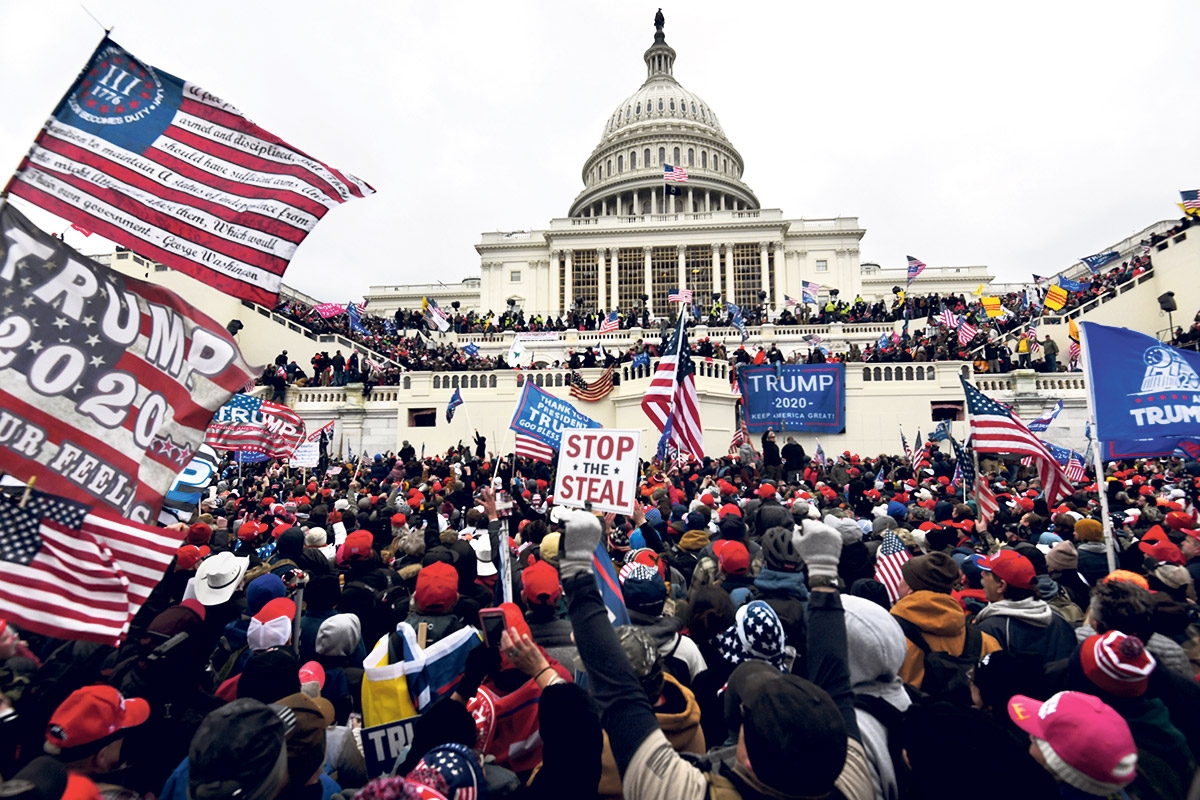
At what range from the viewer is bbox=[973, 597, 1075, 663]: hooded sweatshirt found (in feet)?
13.6

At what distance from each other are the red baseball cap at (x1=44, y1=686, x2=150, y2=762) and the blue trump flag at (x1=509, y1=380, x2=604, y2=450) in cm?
1006

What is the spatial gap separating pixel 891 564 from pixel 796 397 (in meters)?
19.9

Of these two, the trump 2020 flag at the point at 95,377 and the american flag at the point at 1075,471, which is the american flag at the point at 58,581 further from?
the american flag at the point at 1075,471

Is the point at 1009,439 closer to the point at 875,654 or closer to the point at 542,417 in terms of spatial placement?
the point at 542,417

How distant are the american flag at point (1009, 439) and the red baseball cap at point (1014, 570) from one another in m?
5.98

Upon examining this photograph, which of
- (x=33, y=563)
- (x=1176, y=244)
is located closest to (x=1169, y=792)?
(x=33, y=563)

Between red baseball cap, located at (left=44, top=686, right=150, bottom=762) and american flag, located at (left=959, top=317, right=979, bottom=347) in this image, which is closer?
red baseball cap, located at (left=44, top=686, right=150, bottom=762)

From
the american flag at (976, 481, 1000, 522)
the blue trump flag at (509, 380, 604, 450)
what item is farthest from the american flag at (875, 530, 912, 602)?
the blue trump flag at (509, 380, 604, 450)

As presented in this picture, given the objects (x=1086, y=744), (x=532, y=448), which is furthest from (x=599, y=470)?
(x=532, y=448)

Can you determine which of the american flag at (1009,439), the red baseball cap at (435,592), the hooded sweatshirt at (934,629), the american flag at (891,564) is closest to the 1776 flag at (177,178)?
the red baseball cap at (435,592)

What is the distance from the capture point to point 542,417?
1341 centimetres

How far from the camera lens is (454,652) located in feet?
12.7

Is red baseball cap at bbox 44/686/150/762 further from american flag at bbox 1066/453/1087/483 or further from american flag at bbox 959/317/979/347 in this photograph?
american flag at bbox 959/317/979/347

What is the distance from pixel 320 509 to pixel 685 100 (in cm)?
8665
